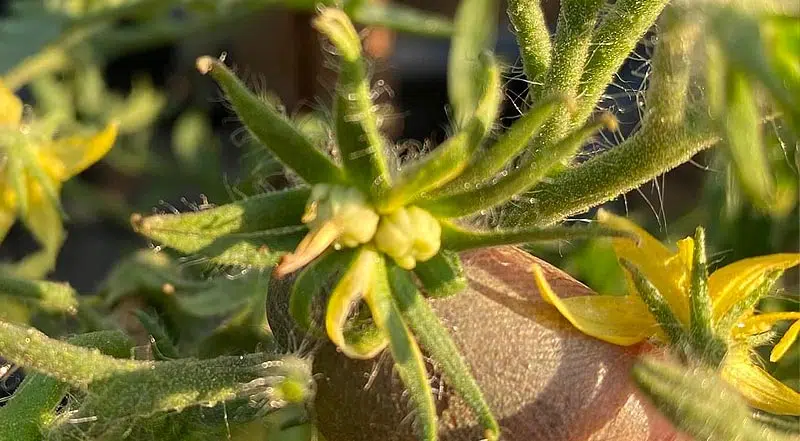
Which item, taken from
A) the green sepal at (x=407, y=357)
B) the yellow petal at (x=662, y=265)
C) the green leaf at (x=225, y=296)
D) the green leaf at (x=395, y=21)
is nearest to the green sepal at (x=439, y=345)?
the green sepal at (x=407, y=357)

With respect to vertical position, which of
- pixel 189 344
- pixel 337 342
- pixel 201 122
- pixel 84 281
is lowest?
pixel 84 281

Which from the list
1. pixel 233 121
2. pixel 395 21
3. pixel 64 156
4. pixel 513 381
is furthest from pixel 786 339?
pixel 233 121

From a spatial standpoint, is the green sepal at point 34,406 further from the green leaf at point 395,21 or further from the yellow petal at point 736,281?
the green leaf at point 395,21

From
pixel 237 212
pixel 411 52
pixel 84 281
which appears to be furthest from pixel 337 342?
pixel 411 52

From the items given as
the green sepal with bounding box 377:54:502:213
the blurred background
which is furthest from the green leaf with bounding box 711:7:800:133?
the blurred background

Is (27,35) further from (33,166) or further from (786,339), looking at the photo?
(786,339)

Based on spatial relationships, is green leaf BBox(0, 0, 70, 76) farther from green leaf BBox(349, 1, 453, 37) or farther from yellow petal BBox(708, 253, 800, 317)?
yellow petal BBox(708, 253, 800, 317)

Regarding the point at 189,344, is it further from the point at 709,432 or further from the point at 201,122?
the point at 201,122
